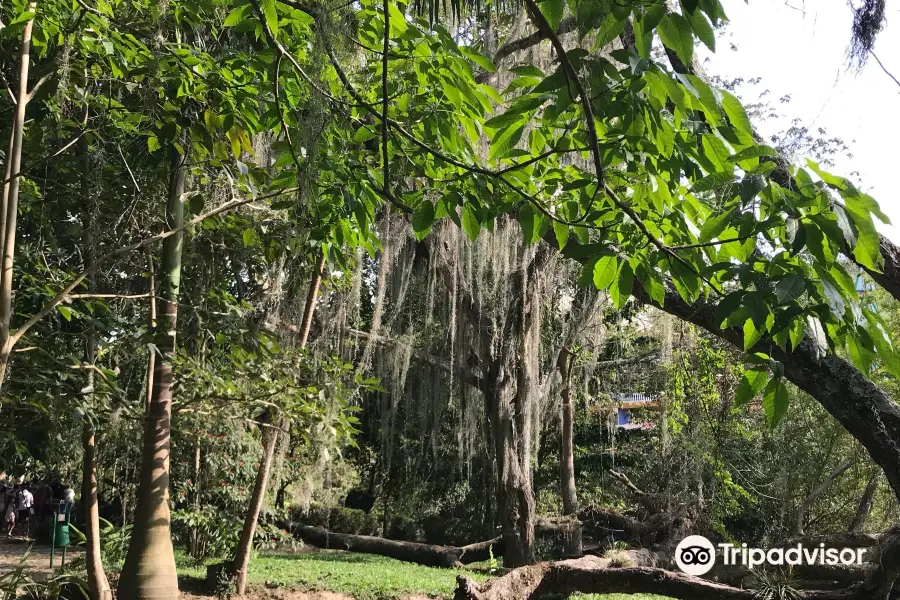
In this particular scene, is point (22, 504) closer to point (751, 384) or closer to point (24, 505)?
point (24, 505)

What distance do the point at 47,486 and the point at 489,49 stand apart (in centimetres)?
912

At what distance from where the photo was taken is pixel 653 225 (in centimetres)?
166

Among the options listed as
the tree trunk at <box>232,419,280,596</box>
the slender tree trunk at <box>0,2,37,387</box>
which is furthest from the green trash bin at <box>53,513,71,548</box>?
the slender tree trunk at <box>0,2,37,387</box>

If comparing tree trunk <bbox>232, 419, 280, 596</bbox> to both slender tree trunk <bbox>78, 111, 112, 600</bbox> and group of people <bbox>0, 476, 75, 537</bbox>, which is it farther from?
group of people <bbox>0, 476, 75, 537</bbox>

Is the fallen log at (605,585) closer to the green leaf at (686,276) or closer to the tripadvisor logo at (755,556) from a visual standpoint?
the tripadvisor logo at (755,556)

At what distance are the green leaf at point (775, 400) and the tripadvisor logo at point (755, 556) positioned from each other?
176 inches

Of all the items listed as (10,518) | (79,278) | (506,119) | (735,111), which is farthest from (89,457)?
(10,518)


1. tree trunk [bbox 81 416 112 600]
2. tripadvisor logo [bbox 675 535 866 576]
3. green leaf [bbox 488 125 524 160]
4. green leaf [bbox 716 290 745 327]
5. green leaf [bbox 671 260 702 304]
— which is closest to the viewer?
green leaf [bbox 716 290 745 327]

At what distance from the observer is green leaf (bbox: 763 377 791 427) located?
1.18m

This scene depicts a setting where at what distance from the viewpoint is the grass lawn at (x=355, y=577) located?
548 centimetres

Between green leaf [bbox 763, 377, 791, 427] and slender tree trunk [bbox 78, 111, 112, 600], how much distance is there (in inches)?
110

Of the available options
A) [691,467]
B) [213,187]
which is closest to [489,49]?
[213,187]

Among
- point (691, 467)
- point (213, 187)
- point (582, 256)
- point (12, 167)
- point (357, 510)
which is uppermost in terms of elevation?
point (213, 187)

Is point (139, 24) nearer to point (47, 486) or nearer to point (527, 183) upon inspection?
point (527, 183)
